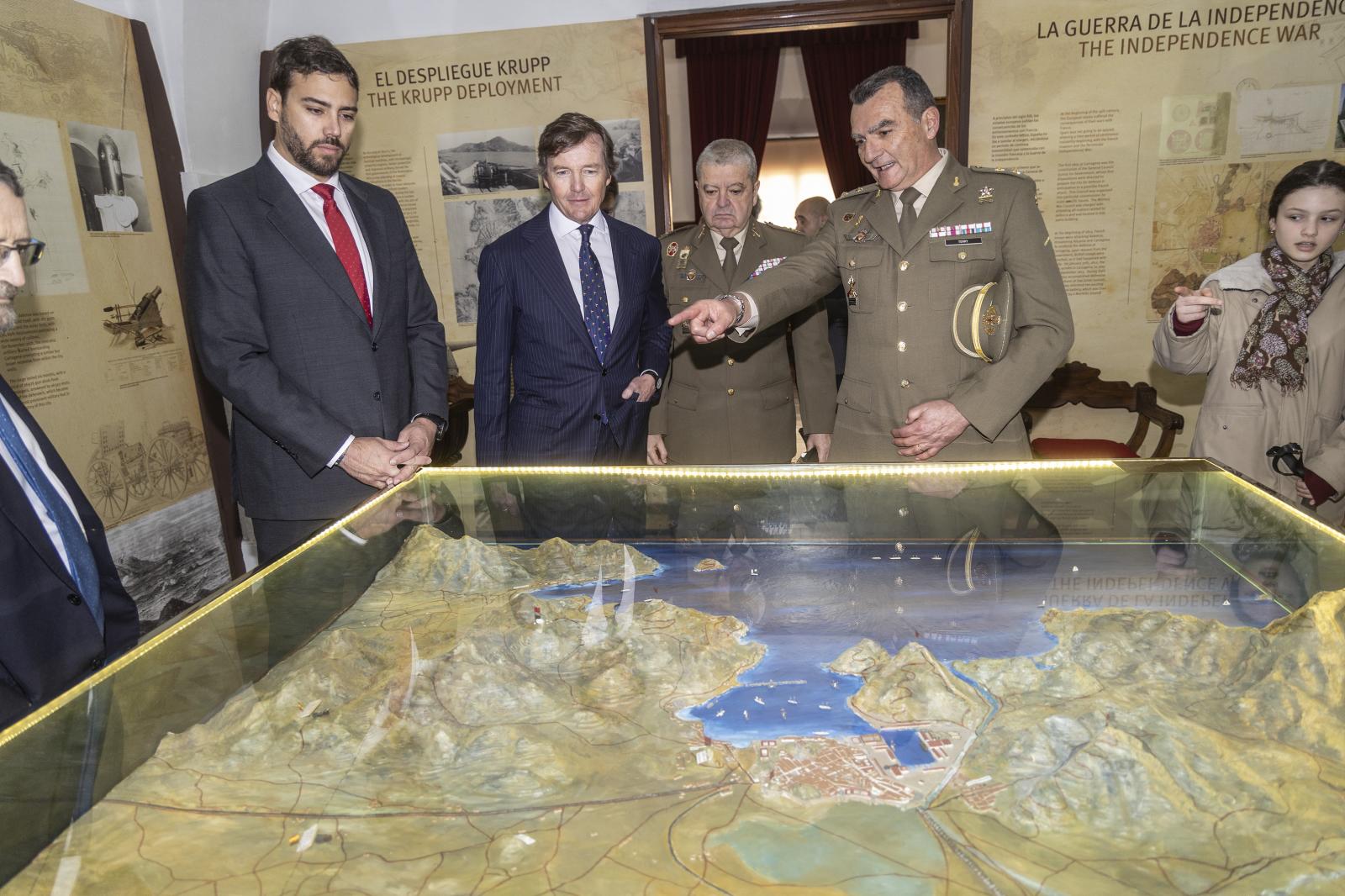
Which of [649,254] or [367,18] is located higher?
[367,18]

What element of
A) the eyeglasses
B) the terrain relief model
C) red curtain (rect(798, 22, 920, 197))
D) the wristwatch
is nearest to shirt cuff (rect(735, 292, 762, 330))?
the wristwatch

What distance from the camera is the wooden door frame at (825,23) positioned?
186 inches

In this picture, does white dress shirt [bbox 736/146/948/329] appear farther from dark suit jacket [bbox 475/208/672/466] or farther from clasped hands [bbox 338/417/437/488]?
clasped hands [bbox 338/417/437/488]

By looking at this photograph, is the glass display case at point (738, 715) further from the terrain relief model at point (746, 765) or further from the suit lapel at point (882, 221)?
the suit lapel at point (882, 221)

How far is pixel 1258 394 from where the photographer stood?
9.57 ft

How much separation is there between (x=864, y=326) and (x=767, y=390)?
83 centimetres

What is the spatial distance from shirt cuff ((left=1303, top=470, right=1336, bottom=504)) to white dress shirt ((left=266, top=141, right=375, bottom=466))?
2890mm

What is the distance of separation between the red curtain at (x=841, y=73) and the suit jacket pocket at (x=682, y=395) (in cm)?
564

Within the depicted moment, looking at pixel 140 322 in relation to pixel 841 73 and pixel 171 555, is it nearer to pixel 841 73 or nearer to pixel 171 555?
pixel 171 555

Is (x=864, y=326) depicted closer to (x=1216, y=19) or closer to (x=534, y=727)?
(x=534, y=727)

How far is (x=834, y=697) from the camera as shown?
4.17 feet

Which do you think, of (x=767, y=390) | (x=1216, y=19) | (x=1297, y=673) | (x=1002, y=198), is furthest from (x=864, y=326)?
(x=1216, y=19)

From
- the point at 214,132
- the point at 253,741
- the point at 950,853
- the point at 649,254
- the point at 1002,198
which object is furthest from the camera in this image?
the point at 214,132

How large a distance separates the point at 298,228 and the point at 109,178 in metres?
2.03
